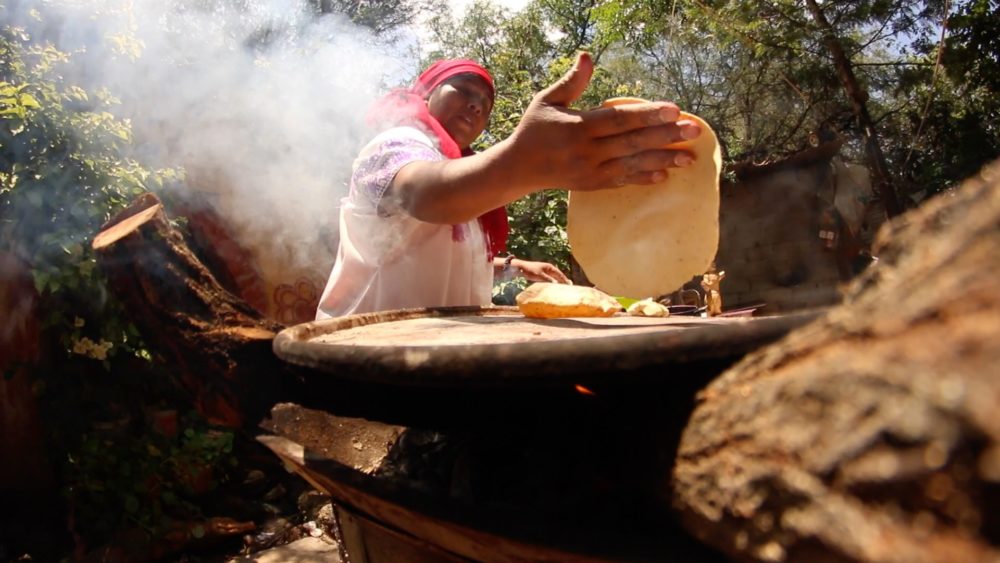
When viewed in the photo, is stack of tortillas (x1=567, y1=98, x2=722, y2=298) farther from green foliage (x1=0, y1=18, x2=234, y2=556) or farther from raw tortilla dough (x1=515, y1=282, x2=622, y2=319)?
green foliage (x1=0, y1=18, x2=234, y2=556)

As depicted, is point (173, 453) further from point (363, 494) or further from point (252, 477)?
point (363, 494)

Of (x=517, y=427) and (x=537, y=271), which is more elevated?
(x=537, y=271)

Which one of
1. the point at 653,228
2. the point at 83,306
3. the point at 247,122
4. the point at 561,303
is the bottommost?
the point at 561,303

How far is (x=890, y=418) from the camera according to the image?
0.43 m

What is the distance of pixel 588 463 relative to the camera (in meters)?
1.05

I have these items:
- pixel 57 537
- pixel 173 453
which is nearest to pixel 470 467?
pixel 173 453

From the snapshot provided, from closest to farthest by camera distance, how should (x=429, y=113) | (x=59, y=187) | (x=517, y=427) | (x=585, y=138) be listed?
(x=517, y=427) < (x=585, y=138) < (x=429, y=113) < (x=59, y=187)

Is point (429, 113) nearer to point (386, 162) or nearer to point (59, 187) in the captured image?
point (386, 162)

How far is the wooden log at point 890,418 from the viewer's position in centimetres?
39

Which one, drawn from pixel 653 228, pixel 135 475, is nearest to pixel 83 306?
pixel 135 475

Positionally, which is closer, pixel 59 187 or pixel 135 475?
pixel 59 187

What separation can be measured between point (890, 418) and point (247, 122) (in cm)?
485

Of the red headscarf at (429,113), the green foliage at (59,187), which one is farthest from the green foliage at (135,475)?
the red headscarf at (429,113)

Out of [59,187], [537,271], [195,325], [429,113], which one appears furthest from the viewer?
[59,187]
